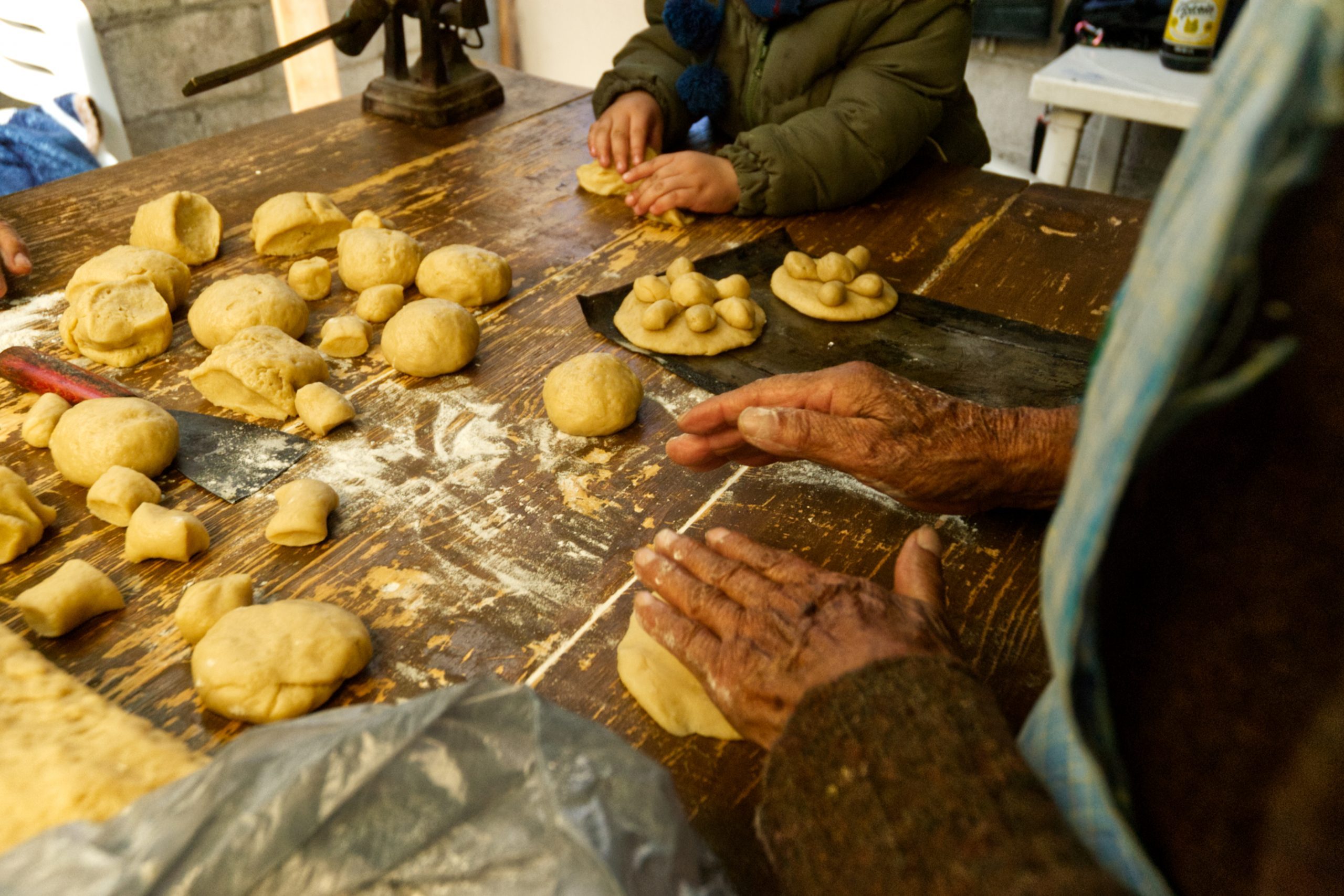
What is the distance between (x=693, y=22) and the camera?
260 cm

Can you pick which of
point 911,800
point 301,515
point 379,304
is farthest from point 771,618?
point 379,304

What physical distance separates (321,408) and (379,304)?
1.37 ft

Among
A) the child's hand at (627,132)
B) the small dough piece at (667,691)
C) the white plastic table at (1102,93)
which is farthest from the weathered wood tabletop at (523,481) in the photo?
the white plastic table at (1102,93)

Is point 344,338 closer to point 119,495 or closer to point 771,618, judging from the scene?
point 119,495

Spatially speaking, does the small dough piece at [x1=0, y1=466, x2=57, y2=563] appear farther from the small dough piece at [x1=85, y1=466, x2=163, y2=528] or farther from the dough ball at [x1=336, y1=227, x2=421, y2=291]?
the dough ball at [x1=336, y1=227, x2=421, y2=291]

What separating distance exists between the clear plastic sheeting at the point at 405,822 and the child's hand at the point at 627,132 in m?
2.02

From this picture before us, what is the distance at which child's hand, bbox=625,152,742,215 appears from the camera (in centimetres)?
234

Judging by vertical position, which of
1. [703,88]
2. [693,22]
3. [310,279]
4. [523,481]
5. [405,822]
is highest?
[693,22]

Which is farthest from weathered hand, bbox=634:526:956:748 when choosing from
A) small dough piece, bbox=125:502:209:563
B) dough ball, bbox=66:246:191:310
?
dough ball, bbox=66:246:191:310

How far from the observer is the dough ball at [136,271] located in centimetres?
187

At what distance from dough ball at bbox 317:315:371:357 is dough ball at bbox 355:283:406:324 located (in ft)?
0.26

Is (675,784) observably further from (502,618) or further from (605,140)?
(605,140)

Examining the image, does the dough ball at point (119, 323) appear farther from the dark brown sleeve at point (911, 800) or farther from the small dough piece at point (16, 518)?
the dark brown sleeve at point (911, 800)

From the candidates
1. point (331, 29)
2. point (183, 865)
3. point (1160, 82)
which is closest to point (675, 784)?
point (183, 865)
